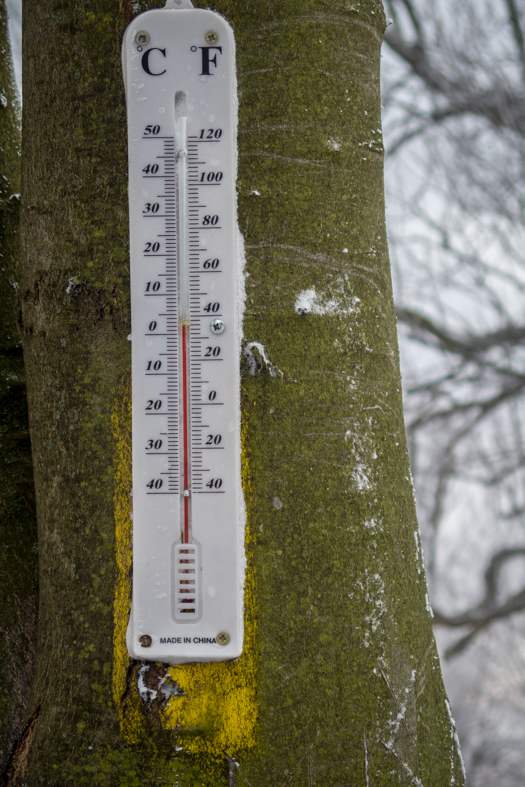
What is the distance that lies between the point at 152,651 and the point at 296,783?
0.79 ft

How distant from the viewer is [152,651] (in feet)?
2.67

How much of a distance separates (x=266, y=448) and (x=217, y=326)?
0.18 m

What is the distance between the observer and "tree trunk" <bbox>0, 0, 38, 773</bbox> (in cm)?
103

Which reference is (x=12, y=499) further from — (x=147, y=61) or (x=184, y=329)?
(x=147, y=61)

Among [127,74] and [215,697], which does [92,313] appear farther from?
[215,697]

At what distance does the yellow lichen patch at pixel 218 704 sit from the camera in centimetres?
78

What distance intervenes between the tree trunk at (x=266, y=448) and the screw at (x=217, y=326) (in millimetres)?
50

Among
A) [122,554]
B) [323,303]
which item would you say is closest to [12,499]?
[122,554]

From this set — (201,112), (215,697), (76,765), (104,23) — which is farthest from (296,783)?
(104,23)

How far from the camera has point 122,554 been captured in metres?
0.84

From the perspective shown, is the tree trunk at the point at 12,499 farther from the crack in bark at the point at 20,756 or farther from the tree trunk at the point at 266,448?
the tree trunk at the point at 266,448

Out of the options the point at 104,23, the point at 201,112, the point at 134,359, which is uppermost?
the point at 104,23

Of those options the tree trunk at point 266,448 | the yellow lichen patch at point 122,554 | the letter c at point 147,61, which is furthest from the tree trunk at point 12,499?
the letter c at point 147,61

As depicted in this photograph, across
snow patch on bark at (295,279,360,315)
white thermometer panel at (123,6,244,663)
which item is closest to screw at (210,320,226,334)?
white thermometer panel at (123,6,244,663)
